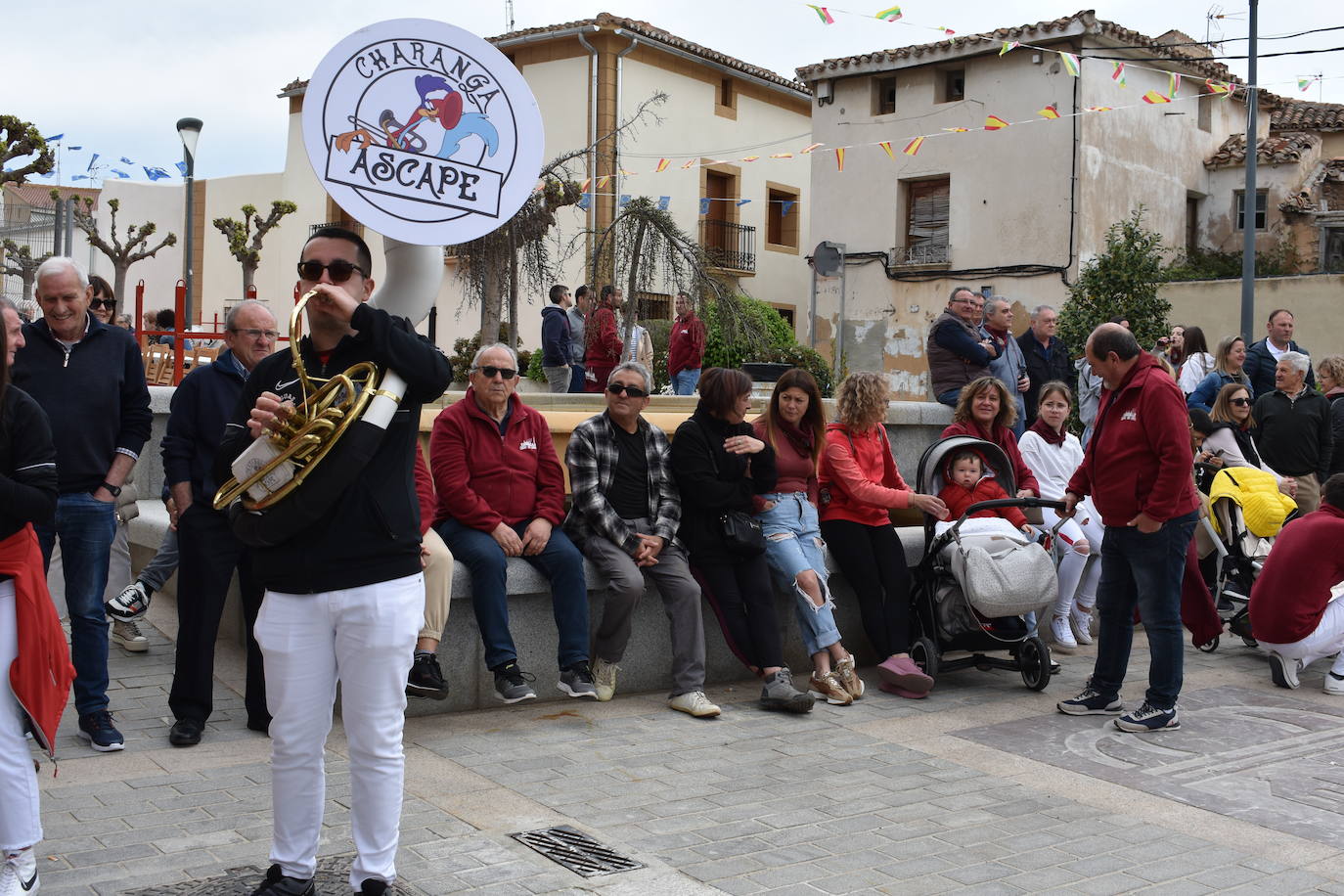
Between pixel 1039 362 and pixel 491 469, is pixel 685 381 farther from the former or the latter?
pixel 491 469

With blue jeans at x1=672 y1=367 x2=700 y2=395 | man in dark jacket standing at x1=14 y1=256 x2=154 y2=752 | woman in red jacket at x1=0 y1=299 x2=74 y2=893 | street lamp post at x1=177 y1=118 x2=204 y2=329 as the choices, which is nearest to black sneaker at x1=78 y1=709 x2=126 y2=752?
man in dark jacket standing at x1=14 y1=256 x2=154 y2=752

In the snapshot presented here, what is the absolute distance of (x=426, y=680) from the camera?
601cm

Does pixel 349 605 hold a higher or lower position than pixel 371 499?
lower

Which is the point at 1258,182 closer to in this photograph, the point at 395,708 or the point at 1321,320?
the point at 1321,320

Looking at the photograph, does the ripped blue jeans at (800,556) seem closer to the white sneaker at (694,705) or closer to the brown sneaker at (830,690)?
the brown sneaker at (830,690)

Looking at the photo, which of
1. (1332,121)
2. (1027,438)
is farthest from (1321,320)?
(1027,438)

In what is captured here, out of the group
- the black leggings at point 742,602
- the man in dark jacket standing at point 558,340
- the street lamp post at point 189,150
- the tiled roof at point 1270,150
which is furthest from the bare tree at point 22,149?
the tiled roof at point 1270,150

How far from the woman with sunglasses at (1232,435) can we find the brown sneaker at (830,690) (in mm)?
4051

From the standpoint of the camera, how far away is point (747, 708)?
677 cm

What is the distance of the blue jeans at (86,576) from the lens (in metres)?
5.58

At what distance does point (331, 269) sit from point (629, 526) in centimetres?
342

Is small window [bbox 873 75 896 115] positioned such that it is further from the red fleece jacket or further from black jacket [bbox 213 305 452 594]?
black jacket [bbox 213 305 452 594]

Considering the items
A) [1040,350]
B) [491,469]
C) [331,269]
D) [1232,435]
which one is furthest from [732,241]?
[331,269]

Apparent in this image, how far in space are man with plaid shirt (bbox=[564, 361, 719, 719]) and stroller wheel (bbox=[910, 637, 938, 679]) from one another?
132 cm
